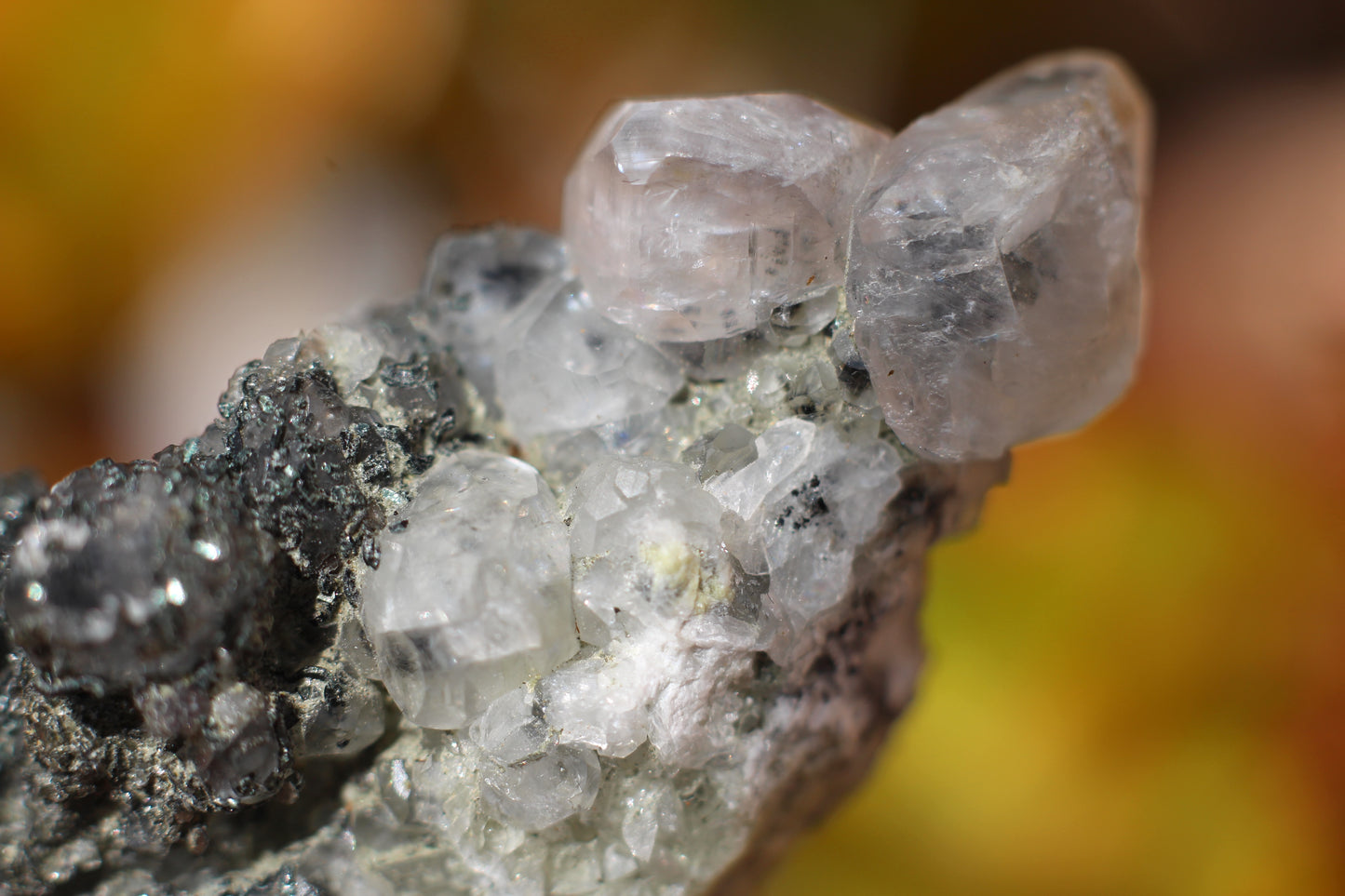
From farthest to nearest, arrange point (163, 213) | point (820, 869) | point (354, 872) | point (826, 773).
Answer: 1. point (163, 213)
2. point (820, 869)
3. point (826, 773)
4. point (354, 872)

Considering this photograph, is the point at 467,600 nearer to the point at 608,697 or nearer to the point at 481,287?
the point at 608,697

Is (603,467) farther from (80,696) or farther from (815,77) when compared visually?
(815,77)

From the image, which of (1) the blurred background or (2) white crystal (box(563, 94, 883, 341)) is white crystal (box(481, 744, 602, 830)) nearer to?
(2) white crystal (box(563, 94, 883, 341))

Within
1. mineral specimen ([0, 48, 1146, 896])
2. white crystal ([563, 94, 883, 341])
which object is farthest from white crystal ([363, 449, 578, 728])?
white crystal ([563, 94, 883, 341])

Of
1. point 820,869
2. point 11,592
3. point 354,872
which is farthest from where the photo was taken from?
point 820,869

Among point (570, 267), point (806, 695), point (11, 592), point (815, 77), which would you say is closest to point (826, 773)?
point (806, 695)
